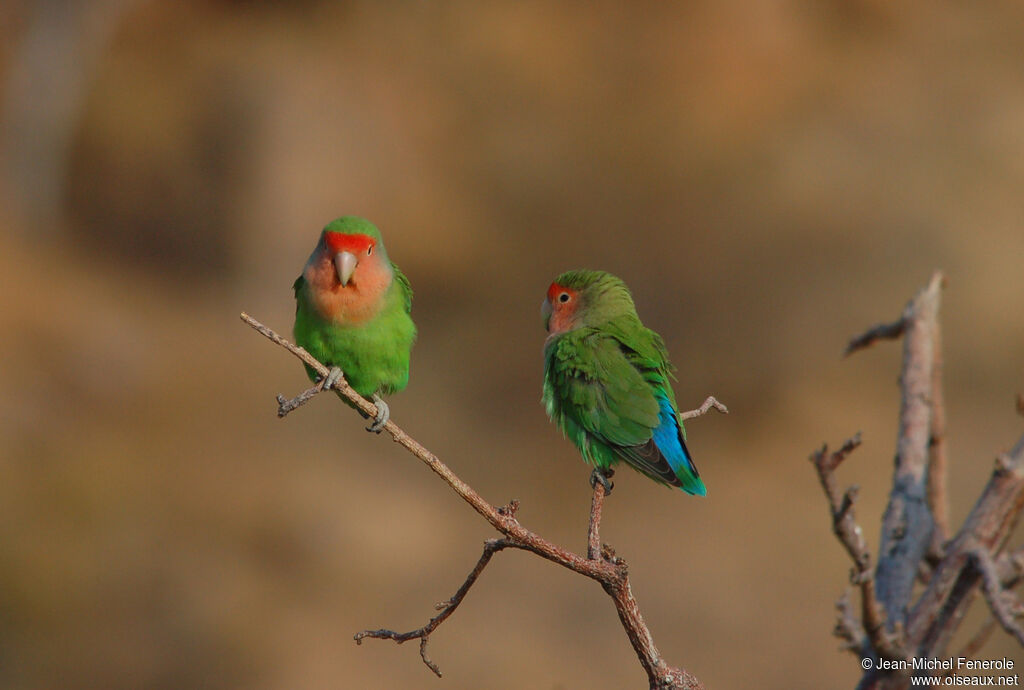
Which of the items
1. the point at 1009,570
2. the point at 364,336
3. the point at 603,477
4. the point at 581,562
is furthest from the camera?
the point at 364,336

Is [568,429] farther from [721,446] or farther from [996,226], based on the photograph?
[996,226]

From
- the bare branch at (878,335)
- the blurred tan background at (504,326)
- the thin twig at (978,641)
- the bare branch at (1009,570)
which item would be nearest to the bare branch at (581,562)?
the thin twig at (978,641)

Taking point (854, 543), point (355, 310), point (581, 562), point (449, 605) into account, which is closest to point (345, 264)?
point (355, 310)

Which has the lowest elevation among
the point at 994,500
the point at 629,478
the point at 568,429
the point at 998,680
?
the point at 998,680

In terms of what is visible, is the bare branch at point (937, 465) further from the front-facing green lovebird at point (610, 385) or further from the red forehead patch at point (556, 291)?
the red forehead patch at point (556, 291)

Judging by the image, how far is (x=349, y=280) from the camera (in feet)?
9.23

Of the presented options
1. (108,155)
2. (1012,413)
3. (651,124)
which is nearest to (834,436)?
(1012,413)

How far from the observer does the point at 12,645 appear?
7402 millimetres

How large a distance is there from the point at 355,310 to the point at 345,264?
22cm

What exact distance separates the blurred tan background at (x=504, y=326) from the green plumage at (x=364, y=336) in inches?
193

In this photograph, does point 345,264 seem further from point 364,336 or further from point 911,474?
point 911,474

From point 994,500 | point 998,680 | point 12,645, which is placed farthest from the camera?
point 12,645

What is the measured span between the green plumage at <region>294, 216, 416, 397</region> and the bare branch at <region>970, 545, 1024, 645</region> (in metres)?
1.71

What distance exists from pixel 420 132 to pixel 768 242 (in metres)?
3.57
